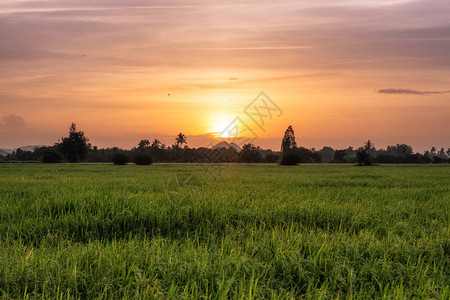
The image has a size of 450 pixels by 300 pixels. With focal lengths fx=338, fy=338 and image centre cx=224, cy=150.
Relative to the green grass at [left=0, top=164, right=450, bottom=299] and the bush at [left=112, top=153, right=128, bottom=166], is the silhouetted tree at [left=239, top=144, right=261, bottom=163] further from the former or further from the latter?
the green grass at [left=0, top=164, right=450, bottom=299]

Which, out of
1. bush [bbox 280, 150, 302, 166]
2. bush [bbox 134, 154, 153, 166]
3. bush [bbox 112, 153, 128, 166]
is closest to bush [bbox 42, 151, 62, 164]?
bush [bbox 112, 153, 128, 166]

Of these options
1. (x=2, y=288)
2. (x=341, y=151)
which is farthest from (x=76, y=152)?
(x=2, y=288)

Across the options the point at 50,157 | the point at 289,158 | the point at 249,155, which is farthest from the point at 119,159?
the point at 249,155

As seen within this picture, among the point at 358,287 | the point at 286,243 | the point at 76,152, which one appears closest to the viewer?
the point at 358,287

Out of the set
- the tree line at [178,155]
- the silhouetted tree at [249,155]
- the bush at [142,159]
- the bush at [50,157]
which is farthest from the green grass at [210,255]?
the silhouetted tree at [249,155]

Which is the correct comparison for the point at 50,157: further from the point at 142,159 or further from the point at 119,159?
the point at 142,159

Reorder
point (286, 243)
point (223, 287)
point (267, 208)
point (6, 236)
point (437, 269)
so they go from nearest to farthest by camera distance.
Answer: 1. point (223, 287)
2. point (437, 269)
3. point (286, 243)
4. point (6, 236)
5. point (267, 208)

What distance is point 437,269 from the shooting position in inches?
150

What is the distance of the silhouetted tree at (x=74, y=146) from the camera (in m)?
87.9

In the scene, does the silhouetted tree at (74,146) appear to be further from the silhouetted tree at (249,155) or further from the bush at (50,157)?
the silhouetted tree at (249,155)

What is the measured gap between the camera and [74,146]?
88500 millimetres

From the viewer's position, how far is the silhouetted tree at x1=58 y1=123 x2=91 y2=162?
87.9m

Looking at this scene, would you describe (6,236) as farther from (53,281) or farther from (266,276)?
(266,276)

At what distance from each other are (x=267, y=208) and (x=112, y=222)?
2.91m
